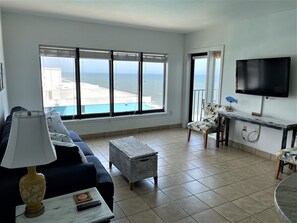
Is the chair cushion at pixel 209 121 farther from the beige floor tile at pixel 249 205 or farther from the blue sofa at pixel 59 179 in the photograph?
the blue sofa at pixel 59 179

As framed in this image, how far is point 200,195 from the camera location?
2.76 m

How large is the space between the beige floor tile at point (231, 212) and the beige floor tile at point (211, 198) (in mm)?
71

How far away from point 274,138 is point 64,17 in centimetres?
438

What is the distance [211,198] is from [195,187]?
0.29 metres

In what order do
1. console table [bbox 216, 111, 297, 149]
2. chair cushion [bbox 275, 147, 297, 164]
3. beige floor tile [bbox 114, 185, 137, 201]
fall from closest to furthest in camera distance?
beige floor tile [bbox 114, 185, 137, 201] < chair cushion [bbox 275, 147, 297, 164] < console table [bbox 216, 111, 297, 149]

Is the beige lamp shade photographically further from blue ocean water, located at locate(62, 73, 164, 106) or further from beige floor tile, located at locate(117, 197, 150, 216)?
blue ocean water, located at locate(62, 73, 164, 106)

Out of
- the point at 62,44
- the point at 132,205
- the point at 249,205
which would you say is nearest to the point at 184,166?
the point at 249,205

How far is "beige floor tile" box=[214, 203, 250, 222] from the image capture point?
7.68 feet

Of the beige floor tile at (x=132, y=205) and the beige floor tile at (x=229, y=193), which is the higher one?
the beige floor tile at (x=229, y=193)

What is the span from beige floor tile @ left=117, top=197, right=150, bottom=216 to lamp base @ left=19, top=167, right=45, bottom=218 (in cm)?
114

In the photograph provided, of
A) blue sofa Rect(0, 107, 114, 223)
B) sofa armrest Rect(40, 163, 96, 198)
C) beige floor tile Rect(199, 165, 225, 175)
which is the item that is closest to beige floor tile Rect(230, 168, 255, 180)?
beige floor tile Rect(199, 165, 225, 175)

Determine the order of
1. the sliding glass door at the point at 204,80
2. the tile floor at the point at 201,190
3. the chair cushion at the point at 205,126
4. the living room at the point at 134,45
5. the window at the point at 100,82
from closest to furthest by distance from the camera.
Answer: the tile floor at the point at 201,190, the living room at the point at 134,45, the chair cushion at the point at 205,126, the window at the point at 100,82, the sliding glass door at the point at 204,80

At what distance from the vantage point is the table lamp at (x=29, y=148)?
1.31m

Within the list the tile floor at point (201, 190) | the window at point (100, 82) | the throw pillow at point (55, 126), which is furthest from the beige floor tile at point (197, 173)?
the window at point (100, 82)
